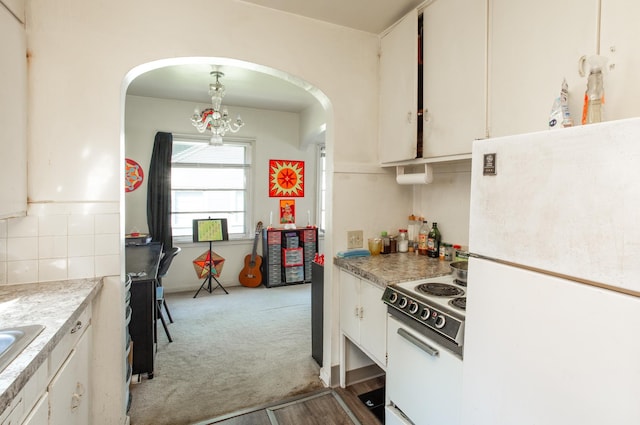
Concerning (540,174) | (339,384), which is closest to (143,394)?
(339,384)

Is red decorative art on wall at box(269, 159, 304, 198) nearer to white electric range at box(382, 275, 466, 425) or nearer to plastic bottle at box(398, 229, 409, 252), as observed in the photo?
plastic bottle at box(398, 229, 409, 252)

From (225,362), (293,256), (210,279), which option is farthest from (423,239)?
(210,279)

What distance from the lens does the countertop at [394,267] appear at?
1.79 metres

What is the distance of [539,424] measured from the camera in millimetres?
918

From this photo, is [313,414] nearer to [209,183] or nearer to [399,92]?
[399,92]

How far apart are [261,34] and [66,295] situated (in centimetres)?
179

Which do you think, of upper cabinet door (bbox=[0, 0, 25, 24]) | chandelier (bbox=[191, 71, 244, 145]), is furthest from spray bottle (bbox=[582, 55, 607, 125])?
chandelier (bbox=[191, 71, 244, 145])

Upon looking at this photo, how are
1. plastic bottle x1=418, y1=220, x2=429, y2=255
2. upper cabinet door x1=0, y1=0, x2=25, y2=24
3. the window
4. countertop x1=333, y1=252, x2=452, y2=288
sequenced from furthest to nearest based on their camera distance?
the window < plastic bottle x1=418, y1=220, x2=429, y2=255 < countertop x1=333, y1=252, x2=452, y2=288 < upper cabinet door x1=0, y1=0, x2=25, y2=24

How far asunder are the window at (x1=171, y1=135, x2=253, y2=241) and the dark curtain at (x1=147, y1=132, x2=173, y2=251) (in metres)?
0.18

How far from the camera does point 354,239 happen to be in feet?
7.73

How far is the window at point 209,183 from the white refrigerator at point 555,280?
13.9ft

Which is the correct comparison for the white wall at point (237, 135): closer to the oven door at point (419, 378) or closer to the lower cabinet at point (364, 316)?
the lower cabinet at point (364, 316)

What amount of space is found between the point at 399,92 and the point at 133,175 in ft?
12.2

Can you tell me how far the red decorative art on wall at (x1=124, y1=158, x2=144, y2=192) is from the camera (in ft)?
14.1
